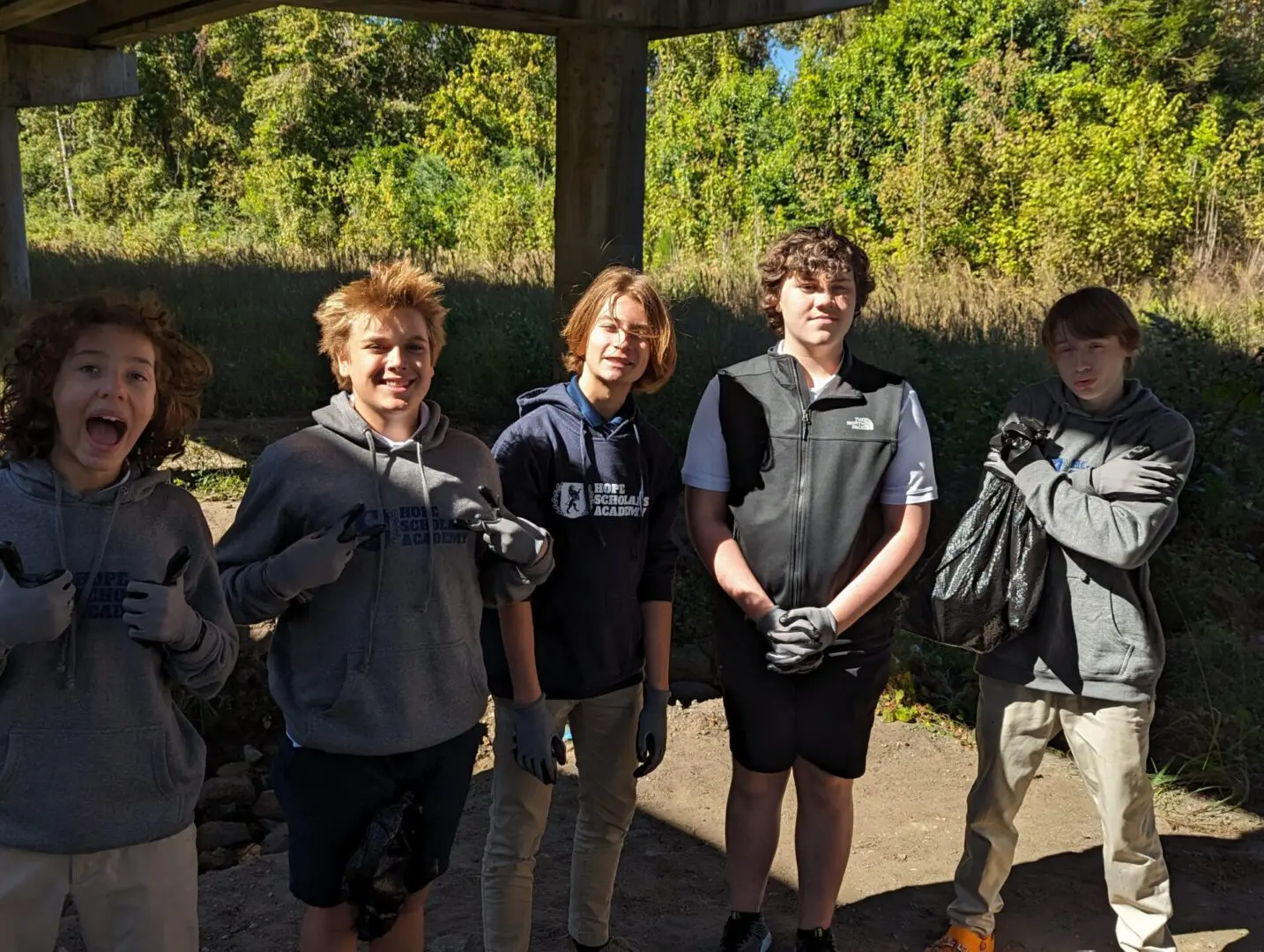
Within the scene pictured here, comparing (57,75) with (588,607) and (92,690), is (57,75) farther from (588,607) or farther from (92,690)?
(92,690)

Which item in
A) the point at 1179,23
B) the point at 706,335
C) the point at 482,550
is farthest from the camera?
the point at 1179,23

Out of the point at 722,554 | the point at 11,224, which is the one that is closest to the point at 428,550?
the point at 722,554

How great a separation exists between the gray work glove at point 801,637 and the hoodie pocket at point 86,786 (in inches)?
57.3

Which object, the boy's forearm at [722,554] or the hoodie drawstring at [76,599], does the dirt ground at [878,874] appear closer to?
the boy's forearm at [722,554]

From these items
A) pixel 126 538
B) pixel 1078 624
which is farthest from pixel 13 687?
pixel 1078 624

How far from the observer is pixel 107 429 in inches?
90.0

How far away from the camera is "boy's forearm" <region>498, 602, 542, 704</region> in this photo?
9.34ft

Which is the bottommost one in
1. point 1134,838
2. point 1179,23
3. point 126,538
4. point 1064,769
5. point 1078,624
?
point 1064,769

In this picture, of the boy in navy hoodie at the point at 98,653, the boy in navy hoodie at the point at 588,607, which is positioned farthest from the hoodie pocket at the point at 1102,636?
the boy in navy hoodie at the point at 98,653

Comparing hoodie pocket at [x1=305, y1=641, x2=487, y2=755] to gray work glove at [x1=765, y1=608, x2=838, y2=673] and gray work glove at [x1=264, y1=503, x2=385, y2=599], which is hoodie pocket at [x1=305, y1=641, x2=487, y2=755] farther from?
gray work glove at [x1=765, y1=608, x2=838, y2=673]

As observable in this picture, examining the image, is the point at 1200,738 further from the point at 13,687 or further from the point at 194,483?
the point at 194,483

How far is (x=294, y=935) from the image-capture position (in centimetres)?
370

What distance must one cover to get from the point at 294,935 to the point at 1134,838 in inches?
96.3

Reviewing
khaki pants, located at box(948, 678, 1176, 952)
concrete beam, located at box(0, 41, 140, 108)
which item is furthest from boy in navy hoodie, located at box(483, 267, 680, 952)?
concrete beam, located at box(0, 41, 140, 108)
